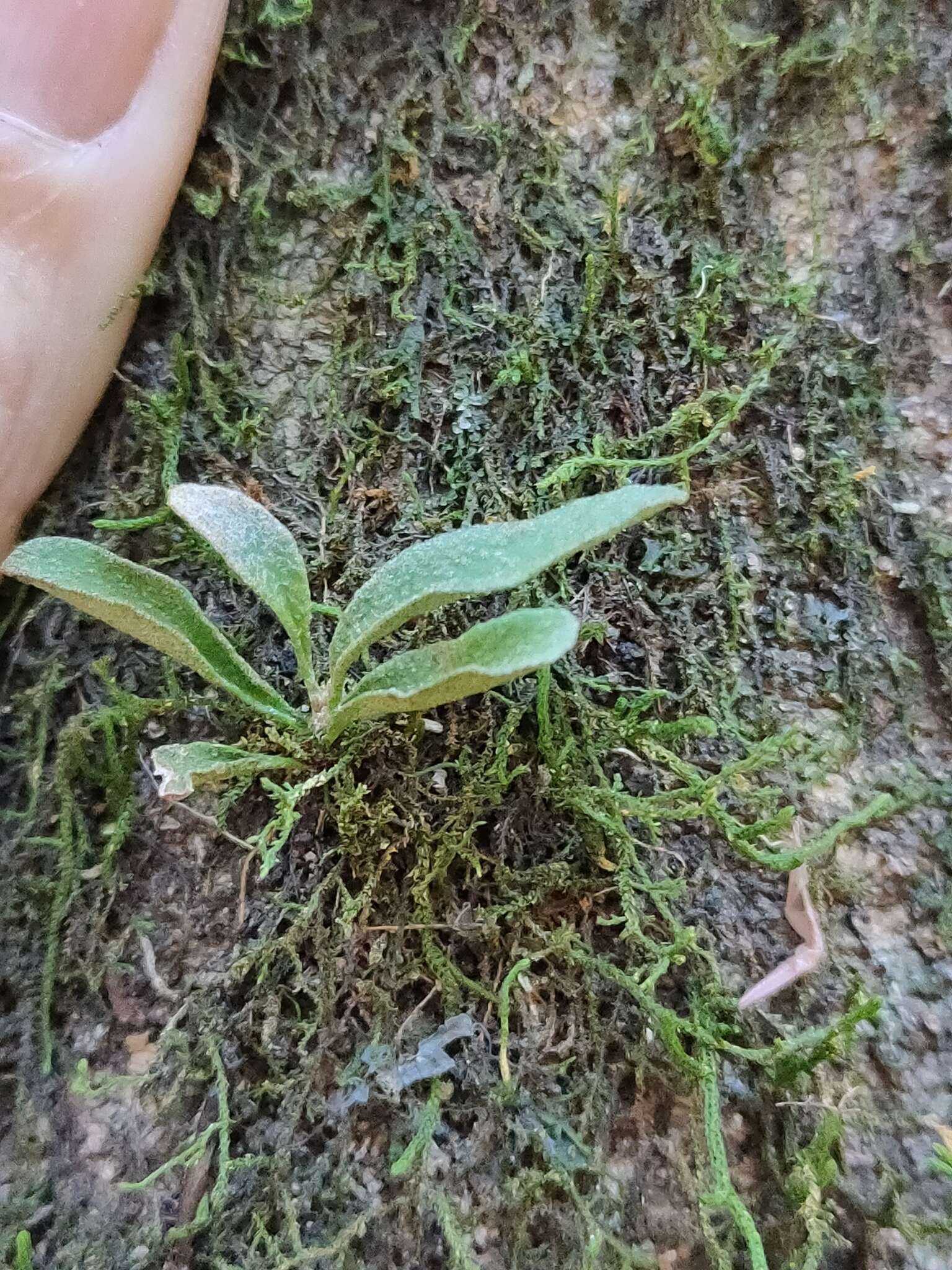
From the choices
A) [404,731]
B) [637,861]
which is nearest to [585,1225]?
[637,861]

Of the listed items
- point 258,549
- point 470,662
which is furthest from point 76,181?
point 470,662

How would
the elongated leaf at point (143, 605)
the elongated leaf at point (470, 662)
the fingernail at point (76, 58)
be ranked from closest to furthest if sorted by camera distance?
1. the elongated leaf at point (470, 662)
2. the elongated leaf at point (143, 605)
3. the fingernail at point (76, 58)

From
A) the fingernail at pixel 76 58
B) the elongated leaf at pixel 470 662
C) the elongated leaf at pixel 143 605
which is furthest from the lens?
the fingernail at pixel 76 58

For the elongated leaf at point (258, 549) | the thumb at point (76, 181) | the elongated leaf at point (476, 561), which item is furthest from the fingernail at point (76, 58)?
the elongated leaf at point (476, 561)

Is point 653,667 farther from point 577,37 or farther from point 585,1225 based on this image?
point 577,37

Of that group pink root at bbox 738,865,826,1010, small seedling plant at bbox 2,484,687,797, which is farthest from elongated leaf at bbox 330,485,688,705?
pink root at bbox 738,865,826,1010

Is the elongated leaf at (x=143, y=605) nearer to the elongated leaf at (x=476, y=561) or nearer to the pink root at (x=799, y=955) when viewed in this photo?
the elongated leaf at (x=476, y=561)
